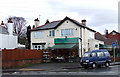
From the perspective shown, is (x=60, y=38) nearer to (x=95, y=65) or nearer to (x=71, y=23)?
(x=71, y=23)

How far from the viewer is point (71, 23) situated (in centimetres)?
3284

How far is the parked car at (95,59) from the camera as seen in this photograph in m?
19.7

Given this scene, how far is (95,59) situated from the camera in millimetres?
19938

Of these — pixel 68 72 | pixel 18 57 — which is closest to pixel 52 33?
pixel 18 57

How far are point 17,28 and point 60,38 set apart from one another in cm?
2836

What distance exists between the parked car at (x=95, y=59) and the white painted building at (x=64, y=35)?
10507mm

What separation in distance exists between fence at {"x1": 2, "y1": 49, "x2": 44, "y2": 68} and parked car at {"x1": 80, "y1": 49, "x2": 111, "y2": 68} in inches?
316

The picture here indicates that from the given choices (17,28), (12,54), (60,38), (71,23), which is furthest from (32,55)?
(17,28)

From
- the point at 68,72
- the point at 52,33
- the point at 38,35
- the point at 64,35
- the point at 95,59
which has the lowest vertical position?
the point at 68,72

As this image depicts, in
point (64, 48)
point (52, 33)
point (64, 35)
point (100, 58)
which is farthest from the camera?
point (52, 33)

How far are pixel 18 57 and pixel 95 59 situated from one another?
9468 millimetres

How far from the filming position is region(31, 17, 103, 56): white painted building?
105 ft

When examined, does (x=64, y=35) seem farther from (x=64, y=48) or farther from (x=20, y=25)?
(x=20, y=25)

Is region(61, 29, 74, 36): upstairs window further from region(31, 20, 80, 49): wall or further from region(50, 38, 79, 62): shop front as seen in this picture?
region(50, 38, 79, 62): shop front
